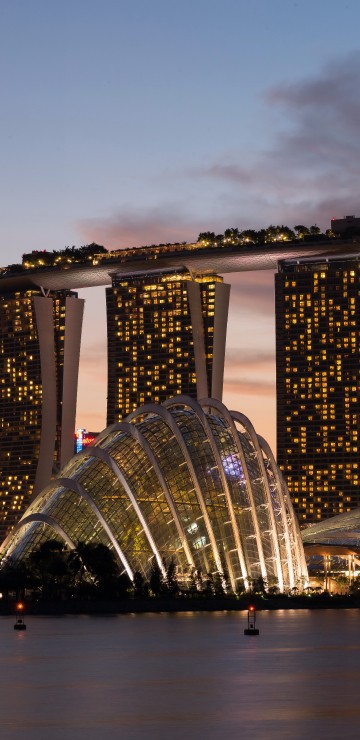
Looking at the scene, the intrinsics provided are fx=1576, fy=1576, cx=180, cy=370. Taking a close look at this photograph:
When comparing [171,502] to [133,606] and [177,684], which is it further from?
[177,684]

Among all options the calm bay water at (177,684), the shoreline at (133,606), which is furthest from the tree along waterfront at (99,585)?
the calm bay water at (177,684)

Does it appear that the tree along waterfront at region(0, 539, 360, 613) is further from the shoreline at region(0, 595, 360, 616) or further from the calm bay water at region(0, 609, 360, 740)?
the calm bay water at region(0, 609, 360, 740)

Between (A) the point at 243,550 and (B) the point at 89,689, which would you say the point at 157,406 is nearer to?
(A) the point at 243,550

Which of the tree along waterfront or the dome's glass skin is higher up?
the dome's glass skin

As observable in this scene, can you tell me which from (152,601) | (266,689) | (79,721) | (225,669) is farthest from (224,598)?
(79,721)

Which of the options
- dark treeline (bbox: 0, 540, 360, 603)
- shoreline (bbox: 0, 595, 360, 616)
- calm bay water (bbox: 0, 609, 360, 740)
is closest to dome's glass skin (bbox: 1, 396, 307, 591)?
dark treeline (bbox: 0, 540, 360, 603)

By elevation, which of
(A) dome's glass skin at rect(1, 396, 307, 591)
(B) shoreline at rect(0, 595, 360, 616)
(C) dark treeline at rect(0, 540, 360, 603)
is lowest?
(B) shoreline at rect(0, 595, 360, 616)
